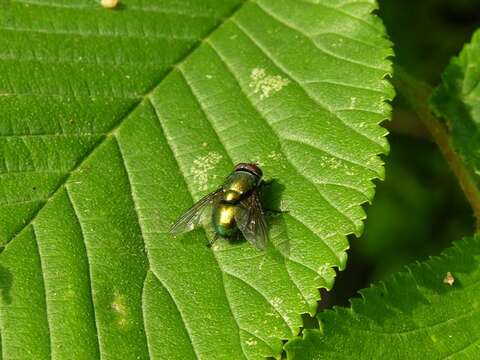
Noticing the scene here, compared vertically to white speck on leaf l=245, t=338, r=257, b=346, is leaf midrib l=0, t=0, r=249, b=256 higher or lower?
higher

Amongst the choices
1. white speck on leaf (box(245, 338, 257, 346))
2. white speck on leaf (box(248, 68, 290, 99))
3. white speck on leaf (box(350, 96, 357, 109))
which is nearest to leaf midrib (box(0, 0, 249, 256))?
white speck on leaf (box(248, 68, 290, 99))

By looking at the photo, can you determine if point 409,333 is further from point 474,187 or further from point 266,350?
point 474,187

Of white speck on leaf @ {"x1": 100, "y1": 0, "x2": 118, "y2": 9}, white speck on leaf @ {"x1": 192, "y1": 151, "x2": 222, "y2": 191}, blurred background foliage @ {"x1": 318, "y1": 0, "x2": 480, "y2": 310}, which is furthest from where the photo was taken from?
blurred background foliage @ {"x1": 318, "y1": 0, "x2": 480, "y2": 310}

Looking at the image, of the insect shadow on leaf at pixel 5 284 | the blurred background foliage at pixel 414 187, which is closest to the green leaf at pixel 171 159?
the insect shadow on leaf at pixel 5 284

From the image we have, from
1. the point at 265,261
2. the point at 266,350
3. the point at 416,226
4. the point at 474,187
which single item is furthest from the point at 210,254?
the point at 416,226

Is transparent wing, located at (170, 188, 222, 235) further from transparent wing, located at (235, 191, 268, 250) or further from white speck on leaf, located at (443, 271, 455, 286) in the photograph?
white speck on leaf, located at (443, 271, 455, 286)

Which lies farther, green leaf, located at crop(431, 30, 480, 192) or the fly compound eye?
green leaf, located at crop(431, 30, 480, 192)
